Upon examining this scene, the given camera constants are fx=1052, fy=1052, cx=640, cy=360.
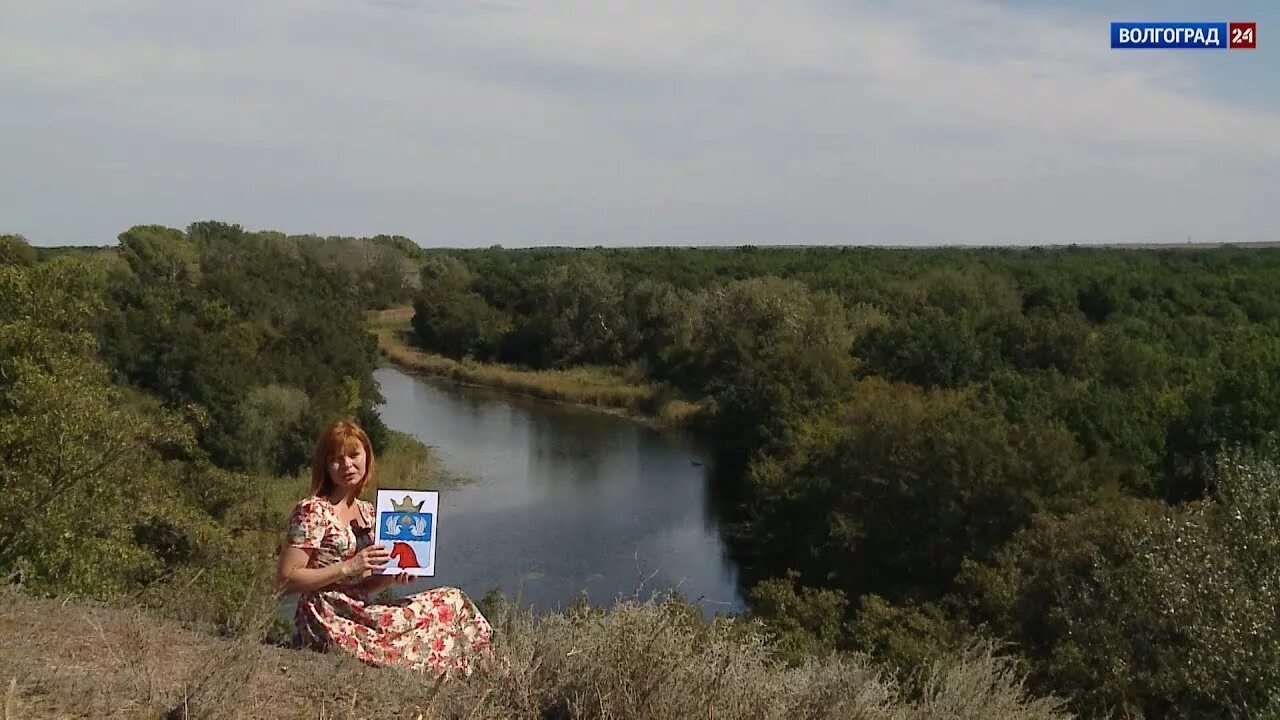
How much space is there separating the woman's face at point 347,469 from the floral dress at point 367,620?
76 millimetres

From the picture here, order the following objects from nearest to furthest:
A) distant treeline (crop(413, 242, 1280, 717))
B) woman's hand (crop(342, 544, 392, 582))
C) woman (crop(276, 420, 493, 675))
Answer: woman's hand (crop(342, 544, 392, 582))
woman (crop(276, 420, 493, 675))
distant treeline (crop(413, 242, 1280, 717))

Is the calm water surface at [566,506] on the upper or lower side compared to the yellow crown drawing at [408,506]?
lower

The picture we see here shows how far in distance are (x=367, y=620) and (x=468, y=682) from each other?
1.56 ft

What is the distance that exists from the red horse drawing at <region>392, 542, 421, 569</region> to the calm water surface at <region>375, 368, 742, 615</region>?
23.6 ft

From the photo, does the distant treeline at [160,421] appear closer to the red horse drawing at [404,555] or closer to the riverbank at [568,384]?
the red horse drawing at [404,555]

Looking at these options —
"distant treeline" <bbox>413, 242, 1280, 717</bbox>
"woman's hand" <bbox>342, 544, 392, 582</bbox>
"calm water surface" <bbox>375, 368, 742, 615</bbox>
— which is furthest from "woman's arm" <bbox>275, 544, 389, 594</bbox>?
"calm water surface" <bbox>375, 368, 742, 615</bbox>

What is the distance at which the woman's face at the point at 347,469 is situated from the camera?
3.48 meters

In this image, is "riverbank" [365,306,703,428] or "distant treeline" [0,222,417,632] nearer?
"distant treeline" [0,222,417,632]

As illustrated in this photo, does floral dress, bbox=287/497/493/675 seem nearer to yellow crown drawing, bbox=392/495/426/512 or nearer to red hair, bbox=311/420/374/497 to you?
red hair, bbox=311/420/374/497

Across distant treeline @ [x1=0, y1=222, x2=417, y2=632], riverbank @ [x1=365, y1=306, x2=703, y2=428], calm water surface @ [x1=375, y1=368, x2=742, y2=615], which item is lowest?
calm water surface @ [x1=375, y1=368, x2=742, y2=615]

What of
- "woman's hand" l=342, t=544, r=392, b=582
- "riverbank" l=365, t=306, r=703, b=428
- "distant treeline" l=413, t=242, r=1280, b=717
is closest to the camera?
"woman's hand" l=342, t=544, r=392, b=582

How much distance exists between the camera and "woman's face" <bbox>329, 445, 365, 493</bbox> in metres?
3.48

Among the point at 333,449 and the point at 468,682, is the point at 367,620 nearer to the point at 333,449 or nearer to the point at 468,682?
the point at 468,682

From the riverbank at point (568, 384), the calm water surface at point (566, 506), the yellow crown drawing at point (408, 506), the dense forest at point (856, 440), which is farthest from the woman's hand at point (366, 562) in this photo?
the riverbank at point (568, 384)
